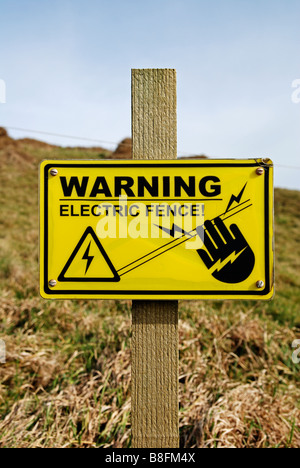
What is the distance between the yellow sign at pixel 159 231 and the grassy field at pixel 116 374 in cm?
138

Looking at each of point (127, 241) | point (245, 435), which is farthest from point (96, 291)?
point (245, 435)

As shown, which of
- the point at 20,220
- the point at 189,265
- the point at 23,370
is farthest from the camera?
the point at 20,220

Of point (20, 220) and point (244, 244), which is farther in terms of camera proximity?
point (20, 220)

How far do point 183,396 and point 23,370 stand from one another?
1.49 m

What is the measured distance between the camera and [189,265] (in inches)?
57.7

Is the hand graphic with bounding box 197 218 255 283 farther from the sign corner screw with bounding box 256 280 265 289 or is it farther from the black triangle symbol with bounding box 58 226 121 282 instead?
the black triangle symbol with bounding box 58 226 121 282

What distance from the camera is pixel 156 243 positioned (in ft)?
4.78

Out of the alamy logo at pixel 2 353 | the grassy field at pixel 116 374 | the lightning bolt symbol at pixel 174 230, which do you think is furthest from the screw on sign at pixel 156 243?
the alamy logo at pixel 2 353

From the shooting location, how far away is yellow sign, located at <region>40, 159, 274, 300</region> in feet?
4.80

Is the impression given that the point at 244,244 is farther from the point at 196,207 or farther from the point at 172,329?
the point at 172,329

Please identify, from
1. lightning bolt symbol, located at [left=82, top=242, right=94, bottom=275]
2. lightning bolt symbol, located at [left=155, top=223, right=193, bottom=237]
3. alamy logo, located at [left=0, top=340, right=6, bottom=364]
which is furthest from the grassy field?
lightning bolt symbol, located at [left=155, top=223, right=193, bottom=237]

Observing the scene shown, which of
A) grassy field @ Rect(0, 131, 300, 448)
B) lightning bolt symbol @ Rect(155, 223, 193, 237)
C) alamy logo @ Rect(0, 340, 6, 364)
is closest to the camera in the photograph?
lightning bolt symbol @ Rect(155, 223, 193, 237)

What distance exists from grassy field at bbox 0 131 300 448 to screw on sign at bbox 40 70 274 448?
106 centimetres

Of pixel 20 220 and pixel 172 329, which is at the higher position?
pixel 20 220
